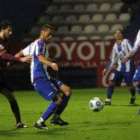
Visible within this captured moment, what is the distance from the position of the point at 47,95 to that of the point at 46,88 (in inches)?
4.6

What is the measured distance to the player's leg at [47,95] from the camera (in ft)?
31.6

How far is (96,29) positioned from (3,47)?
1656 cm

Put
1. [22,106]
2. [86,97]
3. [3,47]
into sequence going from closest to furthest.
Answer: [3,47] < [22,106] < [86,97]

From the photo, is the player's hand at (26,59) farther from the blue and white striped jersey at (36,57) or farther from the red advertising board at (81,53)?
the red advertising board at (81,53)

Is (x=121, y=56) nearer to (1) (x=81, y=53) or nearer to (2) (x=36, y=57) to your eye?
(2) (x=36, y=57)

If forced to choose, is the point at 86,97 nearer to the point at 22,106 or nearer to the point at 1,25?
the point at 22,106

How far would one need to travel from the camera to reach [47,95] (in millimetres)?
9633

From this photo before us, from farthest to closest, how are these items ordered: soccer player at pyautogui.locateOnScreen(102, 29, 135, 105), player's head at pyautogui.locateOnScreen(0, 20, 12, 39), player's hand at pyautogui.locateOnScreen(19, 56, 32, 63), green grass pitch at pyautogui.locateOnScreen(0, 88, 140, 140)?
soccer player at pyautogui.locateOnScreen(102, 29, 135, 105) → player's head at pyautogui.locateOnScreen(0, 20, 12, 39) → player's hand at pyautogui.locateOnScreen(19, 56, 32, 63) → green grass pitch at pyautogui.locateOnScreen(0, 88, 140, 140)

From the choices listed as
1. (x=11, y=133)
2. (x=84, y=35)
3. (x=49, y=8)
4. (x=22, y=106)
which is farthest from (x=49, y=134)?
(x=49, y=8)

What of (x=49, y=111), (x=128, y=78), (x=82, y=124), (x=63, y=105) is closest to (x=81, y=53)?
(x=128, y=78)

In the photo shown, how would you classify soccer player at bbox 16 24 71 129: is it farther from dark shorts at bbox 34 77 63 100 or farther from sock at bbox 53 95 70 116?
sock at bbox 53 95 70 116

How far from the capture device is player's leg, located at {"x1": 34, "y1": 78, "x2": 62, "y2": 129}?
9.63 m

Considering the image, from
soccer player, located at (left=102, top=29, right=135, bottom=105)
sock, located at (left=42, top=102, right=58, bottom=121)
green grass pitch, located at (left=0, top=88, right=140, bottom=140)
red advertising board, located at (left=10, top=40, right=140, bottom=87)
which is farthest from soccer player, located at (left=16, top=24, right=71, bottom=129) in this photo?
red advertising board, located at (left=10, top=40, right=140, bottom=87)

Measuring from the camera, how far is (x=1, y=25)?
9906 mm
